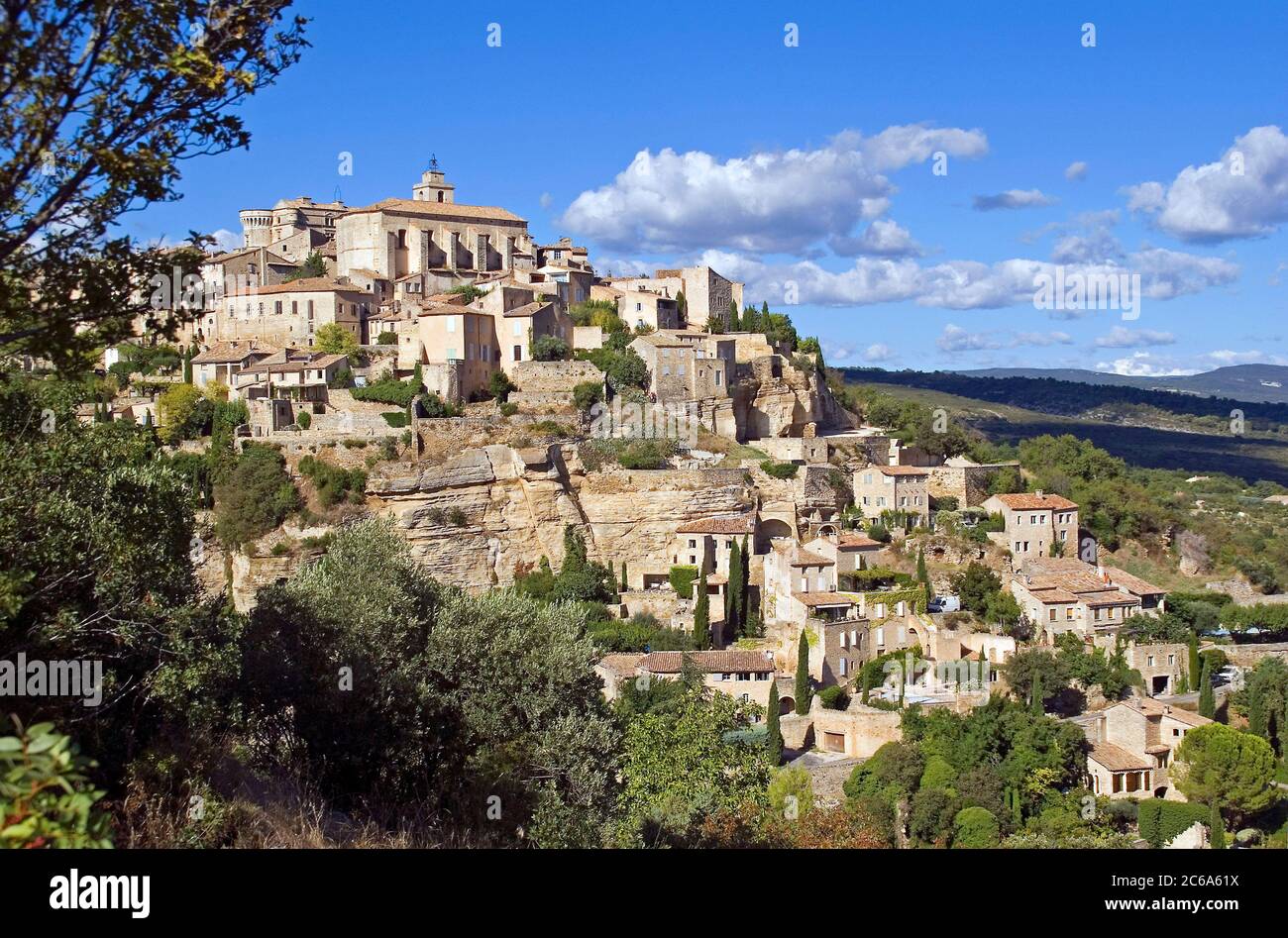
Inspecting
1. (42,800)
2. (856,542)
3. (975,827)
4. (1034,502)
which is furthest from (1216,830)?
(42,800)

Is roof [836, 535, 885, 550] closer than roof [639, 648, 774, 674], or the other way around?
roof [639, 648, 774, 674]

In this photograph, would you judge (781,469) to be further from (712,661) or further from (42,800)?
(42,800)

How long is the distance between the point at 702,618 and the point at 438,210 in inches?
1028

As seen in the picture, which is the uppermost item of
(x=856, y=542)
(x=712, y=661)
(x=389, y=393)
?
(x=389, y=393)

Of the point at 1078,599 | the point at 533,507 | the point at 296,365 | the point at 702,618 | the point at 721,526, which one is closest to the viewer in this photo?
the point at 702,618

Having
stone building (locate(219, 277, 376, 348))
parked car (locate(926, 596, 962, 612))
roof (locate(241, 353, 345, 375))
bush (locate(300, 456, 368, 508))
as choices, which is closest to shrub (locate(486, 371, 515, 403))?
roof (locate(241, 353, 345, 375))

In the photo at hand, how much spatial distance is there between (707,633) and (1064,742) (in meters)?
9.90

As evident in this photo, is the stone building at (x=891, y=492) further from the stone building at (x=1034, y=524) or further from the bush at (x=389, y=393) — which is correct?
the bush at (x=389, y=393)

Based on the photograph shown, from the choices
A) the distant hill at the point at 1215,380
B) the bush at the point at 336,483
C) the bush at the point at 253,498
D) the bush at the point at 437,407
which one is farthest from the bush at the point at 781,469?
the distant hill at the point at 1215,380

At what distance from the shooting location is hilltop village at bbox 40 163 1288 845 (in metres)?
31.8

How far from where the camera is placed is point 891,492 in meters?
40.5

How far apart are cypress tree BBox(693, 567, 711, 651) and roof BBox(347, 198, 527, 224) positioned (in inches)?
943

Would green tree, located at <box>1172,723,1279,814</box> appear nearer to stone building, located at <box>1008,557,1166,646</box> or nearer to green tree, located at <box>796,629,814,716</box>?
Answer: stone building, located at <box>1008,557,1166,646</box>
